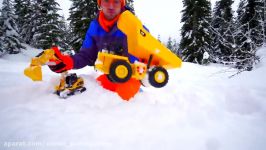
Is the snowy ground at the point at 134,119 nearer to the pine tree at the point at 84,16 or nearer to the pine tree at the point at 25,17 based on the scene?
the pine tree at the point at 84,16

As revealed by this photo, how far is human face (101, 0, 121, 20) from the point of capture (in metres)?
2.77

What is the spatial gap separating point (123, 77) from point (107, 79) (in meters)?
0.47

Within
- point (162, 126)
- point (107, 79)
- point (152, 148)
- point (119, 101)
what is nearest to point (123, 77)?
point (119, 101)

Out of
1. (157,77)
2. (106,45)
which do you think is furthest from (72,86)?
(157,77)

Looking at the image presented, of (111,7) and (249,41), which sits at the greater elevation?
(111,7)

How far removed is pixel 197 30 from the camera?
57.8 ft

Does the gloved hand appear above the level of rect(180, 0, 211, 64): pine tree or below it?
below

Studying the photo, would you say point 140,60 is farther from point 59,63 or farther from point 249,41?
point 249,41

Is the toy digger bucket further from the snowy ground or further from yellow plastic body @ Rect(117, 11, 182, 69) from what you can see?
yellow plastic body @ Rect(117, 11, 182, 69)

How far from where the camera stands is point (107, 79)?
270cm

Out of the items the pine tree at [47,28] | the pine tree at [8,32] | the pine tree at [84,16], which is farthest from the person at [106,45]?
the pine tree at [8,32]

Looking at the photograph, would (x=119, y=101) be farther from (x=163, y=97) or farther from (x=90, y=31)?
(x=90, y=31)

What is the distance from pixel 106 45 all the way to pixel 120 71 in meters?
0.76

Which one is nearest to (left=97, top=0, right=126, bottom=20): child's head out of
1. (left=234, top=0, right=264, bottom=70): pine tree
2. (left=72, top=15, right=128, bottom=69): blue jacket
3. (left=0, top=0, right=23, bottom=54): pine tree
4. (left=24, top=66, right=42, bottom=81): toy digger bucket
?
(left=72, top=15, right=128, bottom=69): blue jacket
